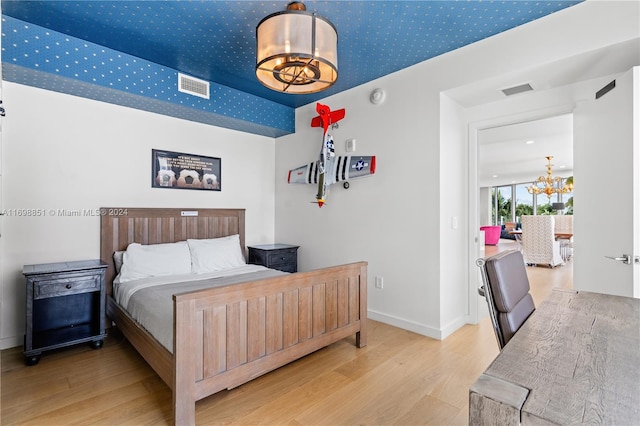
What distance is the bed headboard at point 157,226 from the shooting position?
3.16m

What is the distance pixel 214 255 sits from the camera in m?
3.46

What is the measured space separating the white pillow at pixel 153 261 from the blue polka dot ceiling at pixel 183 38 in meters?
1.46

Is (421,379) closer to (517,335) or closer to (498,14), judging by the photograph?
(517,335)

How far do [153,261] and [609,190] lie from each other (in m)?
3.82

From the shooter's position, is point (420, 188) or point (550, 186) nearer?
point (420, 188)

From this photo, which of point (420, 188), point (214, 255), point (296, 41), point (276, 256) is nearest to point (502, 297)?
point (296, 41)

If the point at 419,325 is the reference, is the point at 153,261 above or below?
above

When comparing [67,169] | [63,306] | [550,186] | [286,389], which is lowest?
[286,389]

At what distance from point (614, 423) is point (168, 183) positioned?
12.5ft

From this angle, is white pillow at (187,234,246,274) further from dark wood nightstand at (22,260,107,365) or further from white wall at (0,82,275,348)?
dark wood nightstand at (22,260,107,365)

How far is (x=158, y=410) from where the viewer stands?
1896mm

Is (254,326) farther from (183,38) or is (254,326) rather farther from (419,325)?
(183,38)

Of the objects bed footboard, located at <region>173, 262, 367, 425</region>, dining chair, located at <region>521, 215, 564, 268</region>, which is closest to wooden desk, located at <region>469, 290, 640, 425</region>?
bed footboard, located at <region>173, 262, 367, 425</region>

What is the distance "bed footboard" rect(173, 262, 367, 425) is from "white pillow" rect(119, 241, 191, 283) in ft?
4.88
